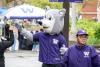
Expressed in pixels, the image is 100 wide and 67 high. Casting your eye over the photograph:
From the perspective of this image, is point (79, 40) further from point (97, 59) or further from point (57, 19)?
point (57, 19)

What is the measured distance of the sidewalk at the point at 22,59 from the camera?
1816cm

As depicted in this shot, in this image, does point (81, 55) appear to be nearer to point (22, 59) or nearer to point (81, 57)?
point (81, 57)

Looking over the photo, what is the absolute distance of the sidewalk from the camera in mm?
18156

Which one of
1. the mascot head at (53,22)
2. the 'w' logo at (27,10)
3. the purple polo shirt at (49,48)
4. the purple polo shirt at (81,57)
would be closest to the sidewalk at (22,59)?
the 'w' logo at (27,10)

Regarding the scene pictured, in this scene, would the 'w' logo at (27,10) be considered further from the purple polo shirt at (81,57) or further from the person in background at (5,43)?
the purple polo shirt at (81,57)

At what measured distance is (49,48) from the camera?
30.7 feet

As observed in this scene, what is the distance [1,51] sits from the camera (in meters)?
9.43

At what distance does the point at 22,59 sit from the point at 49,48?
11.1 meters

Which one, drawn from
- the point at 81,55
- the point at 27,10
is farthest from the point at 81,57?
the point at 27,10

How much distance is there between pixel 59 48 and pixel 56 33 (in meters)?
0.30

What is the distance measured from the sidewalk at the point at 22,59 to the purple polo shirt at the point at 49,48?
8.26 m

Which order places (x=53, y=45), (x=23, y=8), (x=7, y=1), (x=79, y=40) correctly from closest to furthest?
(x=79, y=40), (x=53, y=45), (x=23, y=8), (x=7, y=1)

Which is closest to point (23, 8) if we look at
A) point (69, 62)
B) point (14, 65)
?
point (14, 65)

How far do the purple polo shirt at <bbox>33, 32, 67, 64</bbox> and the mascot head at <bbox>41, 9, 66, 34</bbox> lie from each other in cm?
13
